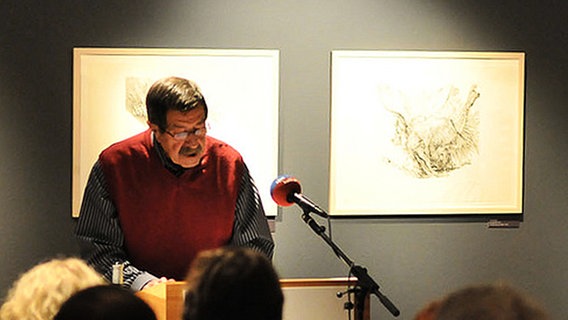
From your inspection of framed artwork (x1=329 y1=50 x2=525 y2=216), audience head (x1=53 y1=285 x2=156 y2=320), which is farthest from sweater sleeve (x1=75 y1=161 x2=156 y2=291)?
audience head (x1=53 y1=285 x2=156 y2=320)

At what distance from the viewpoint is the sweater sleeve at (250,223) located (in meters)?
4.16

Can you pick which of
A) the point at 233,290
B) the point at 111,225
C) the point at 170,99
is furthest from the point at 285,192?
the point at 233,290

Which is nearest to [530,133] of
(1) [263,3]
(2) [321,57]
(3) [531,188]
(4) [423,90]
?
(3) [531,188]

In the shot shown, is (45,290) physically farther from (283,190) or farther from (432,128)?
(432,128)

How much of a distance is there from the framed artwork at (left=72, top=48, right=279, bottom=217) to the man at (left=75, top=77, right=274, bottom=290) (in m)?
0.62

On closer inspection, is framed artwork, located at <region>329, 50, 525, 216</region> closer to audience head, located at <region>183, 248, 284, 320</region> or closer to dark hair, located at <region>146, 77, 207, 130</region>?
dark hair, located at <region>146, 77, 207, 130</region>

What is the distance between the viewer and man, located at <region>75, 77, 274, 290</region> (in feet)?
13.3

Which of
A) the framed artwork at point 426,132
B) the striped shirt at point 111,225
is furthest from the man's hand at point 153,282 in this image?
the framed artwork at point 426,132

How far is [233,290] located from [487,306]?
1.53ft

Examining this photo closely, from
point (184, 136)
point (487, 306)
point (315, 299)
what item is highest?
point (184, 136)

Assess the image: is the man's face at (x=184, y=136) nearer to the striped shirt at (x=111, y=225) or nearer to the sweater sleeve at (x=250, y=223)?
the striped shirt at (x=111, y=225)

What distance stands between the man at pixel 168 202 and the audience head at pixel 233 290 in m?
2.13

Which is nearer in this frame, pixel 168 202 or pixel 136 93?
pixel 168 202

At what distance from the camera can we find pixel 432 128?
5.05 meters
